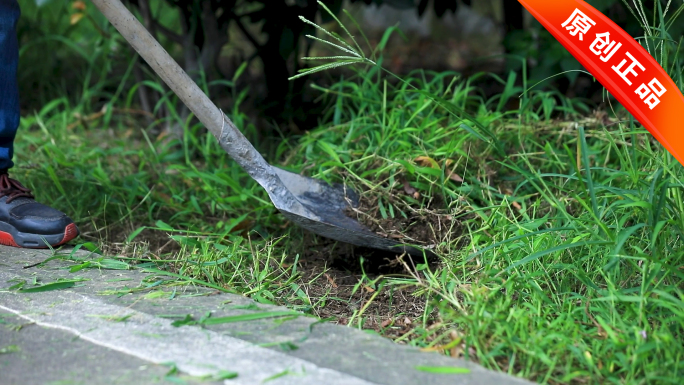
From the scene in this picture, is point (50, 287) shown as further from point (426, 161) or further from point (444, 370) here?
point (426, 161)

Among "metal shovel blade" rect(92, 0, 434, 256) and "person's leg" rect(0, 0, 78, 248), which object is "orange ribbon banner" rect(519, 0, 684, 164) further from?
"person's leg" rect(0, 0, 78, 248)

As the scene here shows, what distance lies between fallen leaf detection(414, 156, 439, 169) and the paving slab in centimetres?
86

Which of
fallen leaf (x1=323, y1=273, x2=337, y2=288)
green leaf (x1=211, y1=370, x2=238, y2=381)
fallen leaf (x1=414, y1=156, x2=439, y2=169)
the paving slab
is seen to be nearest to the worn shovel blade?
fallen leaf (x1=323, y1=273, x2=337, y2=288)

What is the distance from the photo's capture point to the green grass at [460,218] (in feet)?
4.66

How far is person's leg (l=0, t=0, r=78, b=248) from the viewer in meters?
2.04

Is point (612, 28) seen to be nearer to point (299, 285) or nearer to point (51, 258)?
point (299, 285)

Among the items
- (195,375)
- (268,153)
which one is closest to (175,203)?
(268,153)

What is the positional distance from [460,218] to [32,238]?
4.19 feet

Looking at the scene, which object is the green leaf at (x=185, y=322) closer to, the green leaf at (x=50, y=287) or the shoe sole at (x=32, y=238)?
the green leaf at (x=50, y=287)

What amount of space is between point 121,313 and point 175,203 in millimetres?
997

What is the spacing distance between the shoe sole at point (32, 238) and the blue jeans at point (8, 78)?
0.76ft

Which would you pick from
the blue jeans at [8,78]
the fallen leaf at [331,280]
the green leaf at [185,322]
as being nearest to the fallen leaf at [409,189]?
the fallen leaf at [331,280]

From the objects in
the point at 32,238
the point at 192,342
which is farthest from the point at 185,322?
the point at 32,238

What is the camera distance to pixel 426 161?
90.0 inches
